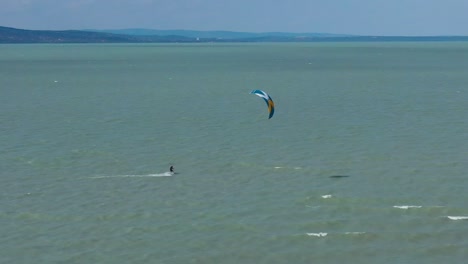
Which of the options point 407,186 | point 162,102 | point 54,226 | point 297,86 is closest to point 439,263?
point 407,186

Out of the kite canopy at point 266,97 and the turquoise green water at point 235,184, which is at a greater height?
the kite canopy at point 266,97

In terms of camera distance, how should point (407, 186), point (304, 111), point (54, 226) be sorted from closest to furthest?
point (54, 226), point (407, 186), point (304, 111)

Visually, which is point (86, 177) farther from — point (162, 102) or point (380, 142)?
point (162, 102)

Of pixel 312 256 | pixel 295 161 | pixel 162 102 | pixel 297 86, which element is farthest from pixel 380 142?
pixel 297 86

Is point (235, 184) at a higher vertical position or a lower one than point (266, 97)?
lower

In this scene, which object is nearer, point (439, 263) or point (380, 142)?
point (439, 263)

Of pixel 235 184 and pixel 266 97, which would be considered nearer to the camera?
pixel 235 184

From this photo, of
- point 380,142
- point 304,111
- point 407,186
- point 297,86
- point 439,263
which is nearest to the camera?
point 439,263
